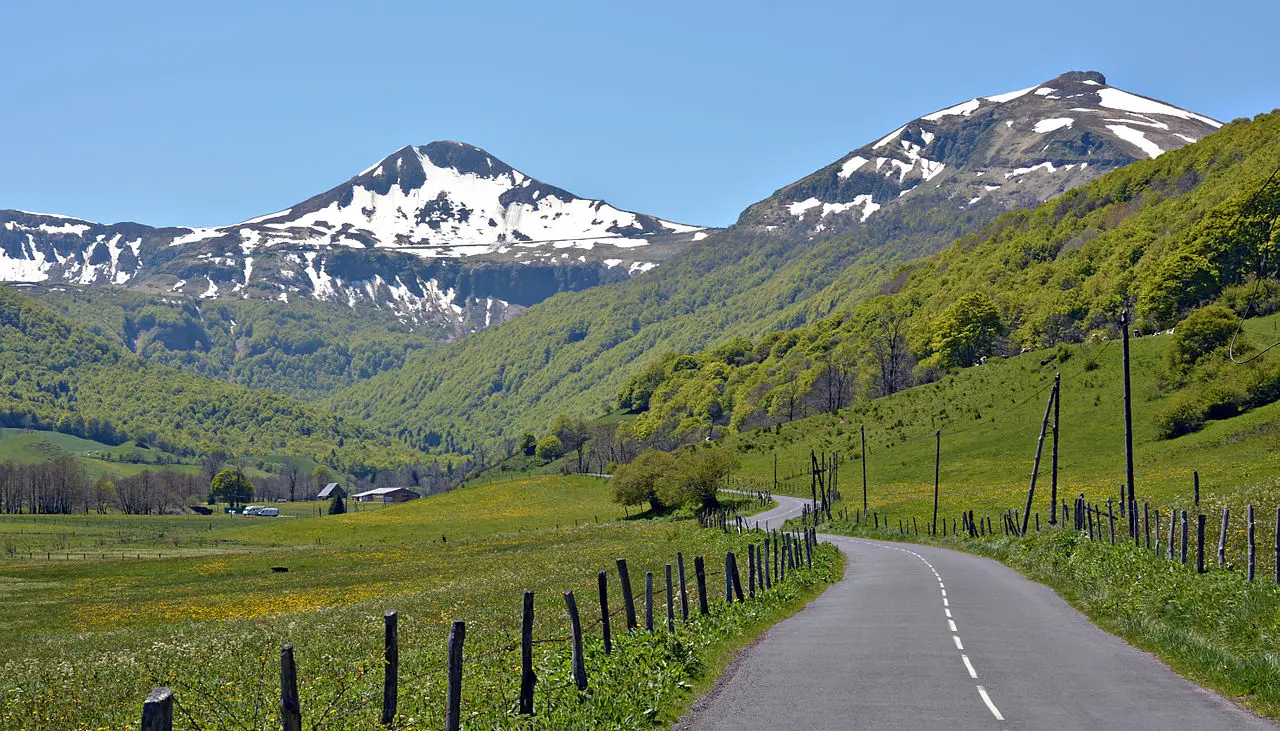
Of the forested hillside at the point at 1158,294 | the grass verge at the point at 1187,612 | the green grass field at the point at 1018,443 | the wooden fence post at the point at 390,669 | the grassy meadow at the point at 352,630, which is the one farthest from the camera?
the forested hillside at the point at 1158,294

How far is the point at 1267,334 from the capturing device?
104500 mm

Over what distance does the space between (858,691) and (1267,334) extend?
104 m

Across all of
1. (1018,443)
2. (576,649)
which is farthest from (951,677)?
(1018,443)

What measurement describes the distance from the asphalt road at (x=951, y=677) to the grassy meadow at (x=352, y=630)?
1.23 metres

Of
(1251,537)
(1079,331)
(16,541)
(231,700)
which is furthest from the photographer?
(1079,331)

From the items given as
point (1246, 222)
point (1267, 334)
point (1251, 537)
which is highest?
point (1246, 222)

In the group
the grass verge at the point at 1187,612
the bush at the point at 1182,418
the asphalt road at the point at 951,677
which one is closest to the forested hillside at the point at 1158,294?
the bush at the point at 1182,418

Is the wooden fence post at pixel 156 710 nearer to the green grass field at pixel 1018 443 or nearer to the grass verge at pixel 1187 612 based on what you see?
the grass verge at pixel 1187 612

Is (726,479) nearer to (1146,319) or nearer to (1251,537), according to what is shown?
(1146,319)

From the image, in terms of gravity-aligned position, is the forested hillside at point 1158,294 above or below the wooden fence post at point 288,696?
above

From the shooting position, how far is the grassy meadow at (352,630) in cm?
1659

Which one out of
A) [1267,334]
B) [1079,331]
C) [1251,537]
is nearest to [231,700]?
[1251,537]

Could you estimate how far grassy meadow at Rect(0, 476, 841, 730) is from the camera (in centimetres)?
1659

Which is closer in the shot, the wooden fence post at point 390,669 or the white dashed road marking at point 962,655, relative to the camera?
the wooden fence post at point 390,669
